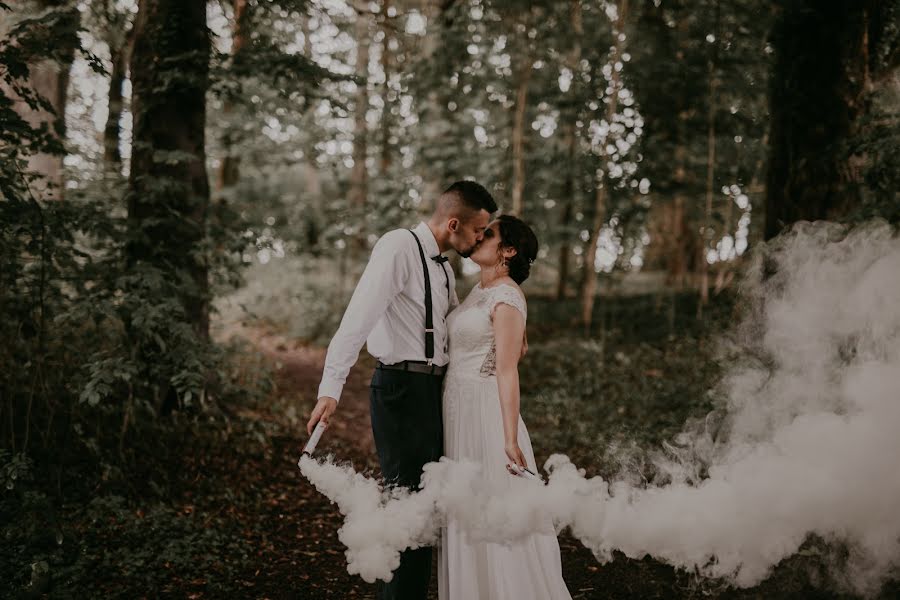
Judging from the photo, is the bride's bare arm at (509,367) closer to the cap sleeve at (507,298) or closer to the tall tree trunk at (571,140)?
the cap sleeve at (507,298)

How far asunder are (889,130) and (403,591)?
528 centimetres

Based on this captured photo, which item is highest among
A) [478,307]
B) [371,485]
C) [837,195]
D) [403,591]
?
[837,195]

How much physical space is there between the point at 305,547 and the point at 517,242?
329 centimetres

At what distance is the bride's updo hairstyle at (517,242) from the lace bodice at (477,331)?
179mm

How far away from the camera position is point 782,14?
659 cm

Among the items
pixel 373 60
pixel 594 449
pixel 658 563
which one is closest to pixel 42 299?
pixel 658 563

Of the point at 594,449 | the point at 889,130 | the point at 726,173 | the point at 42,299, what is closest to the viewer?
the point at 42,299

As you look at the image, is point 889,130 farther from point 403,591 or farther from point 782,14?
point 403,591

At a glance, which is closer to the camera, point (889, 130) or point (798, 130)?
point (889, 130)

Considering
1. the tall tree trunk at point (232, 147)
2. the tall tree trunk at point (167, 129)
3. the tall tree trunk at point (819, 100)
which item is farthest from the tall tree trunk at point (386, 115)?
the tall tree trunk at point (819, 100)

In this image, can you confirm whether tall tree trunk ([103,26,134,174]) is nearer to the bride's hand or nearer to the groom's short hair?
the groom's short hair

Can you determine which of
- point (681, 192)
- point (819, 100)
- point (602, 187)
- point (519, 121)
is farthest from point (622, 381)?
point (519, 121)

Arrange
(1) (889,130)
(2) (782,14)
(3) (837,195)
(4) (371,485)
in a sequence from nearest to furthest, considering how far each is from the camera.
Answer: (4) (371,485) < (1) (889,130) < (3) (837,195) < (2) (782,14)

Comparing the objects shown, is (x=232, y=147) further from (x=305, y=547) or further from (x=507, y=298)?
(x=507, y=298)
